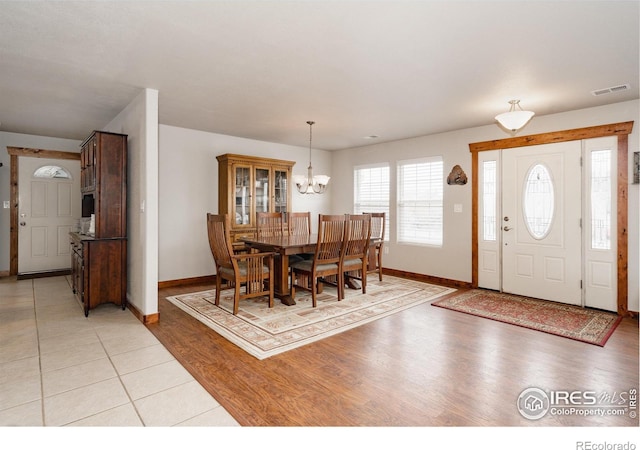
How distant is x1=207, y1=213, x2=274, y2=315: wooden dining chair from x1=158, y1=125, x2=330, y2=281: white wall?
1.53m

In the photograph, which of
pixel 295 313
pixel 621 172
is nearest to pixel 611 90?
pixel 621 172

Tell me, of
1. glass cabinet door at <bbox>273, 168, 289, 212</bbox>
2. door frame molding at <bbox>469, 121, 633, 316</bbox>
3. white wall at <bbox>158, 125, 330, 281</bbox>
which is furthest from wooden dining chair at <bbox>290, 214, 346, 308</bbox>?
door frame molding at <bbox>469, 121, 633, 316</bbox>

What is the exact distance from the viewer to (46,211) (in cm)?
587

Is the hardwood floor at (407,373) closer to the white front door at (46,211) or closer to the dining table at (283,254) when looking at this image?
the dining table at (283,254)

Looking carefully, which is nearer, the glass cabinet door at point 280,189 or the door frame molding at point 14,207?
the door frame molding at point 14,207

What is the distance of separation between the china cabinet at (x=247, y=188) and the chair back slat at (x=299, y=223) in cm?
63

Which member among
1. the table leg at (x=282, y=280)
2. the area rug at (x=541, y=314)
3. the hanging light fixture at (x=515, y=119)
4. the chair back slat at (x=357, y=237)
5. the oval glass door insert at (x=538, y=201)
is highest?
the hanging light fixture at (x=515, y=119)

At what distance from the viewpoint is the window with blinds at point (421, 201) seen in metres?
5.60

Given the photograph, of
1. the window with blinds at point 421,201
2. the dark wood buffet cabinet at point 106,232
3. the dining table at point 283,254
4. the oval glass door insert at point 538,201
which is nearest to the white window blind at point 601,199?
the oval glass door insert at point 538,201

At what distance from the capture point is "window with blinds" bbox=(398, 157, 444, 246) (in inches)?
220

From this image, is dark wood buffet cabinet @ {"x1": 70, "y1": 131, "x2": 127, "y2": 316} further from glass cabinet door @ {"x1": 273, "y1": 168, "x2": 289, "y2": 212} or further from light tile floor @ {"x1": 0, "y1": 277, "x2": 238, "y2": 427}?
glass cabinet door @ {"x1": 273, "y1": 168, "x2": 289, "y2": 212}

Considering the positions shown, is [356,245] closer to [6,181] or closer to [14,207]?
[14,207]
